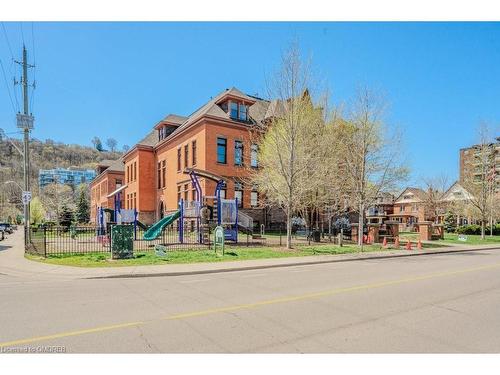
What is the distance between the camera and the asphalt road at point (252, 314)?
5.06 metres

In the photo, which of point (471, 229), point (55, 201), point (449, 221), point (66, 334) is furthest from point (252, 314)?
point (449, 221)

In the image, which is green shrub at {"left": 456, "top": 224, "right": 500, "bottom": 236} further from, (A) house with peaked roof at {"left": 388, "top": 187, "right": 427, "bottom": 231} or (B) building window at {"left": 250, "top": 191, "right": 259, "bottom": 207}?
(A) house with peaked roof at {"left": 388, "top": 187, "right": 427, "bottom": 231}

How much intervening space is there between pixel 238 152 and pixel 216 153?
2.61 metres

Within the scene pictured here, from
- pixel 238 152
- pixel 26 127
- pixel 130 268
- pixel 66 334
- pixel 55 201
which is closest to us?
pixel 66 334

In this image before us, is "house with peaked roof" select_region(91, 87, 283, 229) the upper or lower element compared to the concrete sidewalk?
upper

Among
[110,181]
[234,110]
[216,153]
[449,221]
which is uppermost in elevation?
[234,110]

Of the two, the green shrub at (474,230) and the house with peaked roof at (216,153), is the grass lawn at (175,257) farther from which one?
the green shrub at (474,230)

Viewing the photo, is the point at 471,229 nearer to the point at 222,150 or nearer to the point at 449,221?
the point at 449,221

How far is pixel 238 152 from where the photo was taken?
33781 mm

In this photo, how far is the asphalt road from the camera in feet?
16.6

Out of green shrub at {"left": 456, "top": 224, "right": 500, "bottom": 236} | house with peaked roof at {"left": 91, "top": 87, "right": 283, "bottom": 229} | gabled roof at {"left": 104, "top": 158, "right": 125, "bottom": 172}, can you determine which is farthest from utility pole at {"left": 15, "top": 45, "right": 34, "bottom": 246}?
green shrub at {"left": 456, "top": 224, "right": 500, "bottom": 236}

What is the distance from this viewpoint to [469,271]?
517 inches

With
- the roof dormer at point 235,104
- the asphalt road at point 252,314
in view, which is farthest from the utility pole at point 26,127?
the roof dormer at point 235,104
